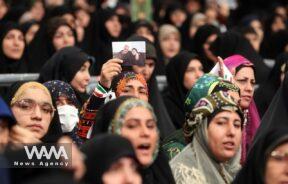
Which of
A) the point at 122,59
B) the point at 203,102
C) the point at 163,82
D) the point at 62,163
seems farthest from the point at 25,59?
the point at 62,163

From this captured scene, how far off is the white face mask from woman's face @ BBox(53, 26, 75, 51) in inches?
147

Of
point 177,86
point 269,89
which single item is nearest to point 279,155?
point 269,89

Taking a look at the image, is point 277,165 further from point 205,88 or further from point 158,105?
point 158,105

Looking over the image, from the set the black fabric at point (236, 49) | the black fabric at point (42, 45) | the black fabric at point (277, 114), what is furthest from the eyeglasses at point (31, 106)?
the black fabric at point (236, 49)

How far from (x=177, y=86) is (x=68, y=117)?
111 inches

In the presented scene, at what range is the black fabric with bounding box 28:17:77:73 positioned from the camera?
12367 mm

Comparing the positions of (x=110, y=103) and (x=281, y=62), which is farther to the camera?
(x=281, y=62)

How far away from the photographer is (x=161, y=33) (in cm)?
1494

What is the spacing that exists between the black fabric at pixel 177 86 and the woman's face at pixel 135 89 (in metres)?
2.63

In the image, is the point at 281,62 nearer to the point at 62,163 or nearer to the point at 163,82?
the point at 163,82

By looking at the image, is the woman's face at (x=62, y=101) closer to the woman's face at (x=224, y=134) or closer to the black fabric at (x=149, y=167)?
the woman's face at (x=224, y=134)

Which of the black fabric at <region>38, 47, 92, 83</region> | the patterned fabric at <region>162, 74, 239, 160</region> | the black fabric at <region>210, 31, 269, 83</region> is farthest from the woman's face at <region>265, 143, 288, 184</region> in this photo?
the black fabric at <region>210, 31, 269, 83</region>

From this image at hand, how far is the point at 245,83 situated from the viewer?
9312mm

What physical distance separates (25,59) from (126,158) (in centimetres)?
759
